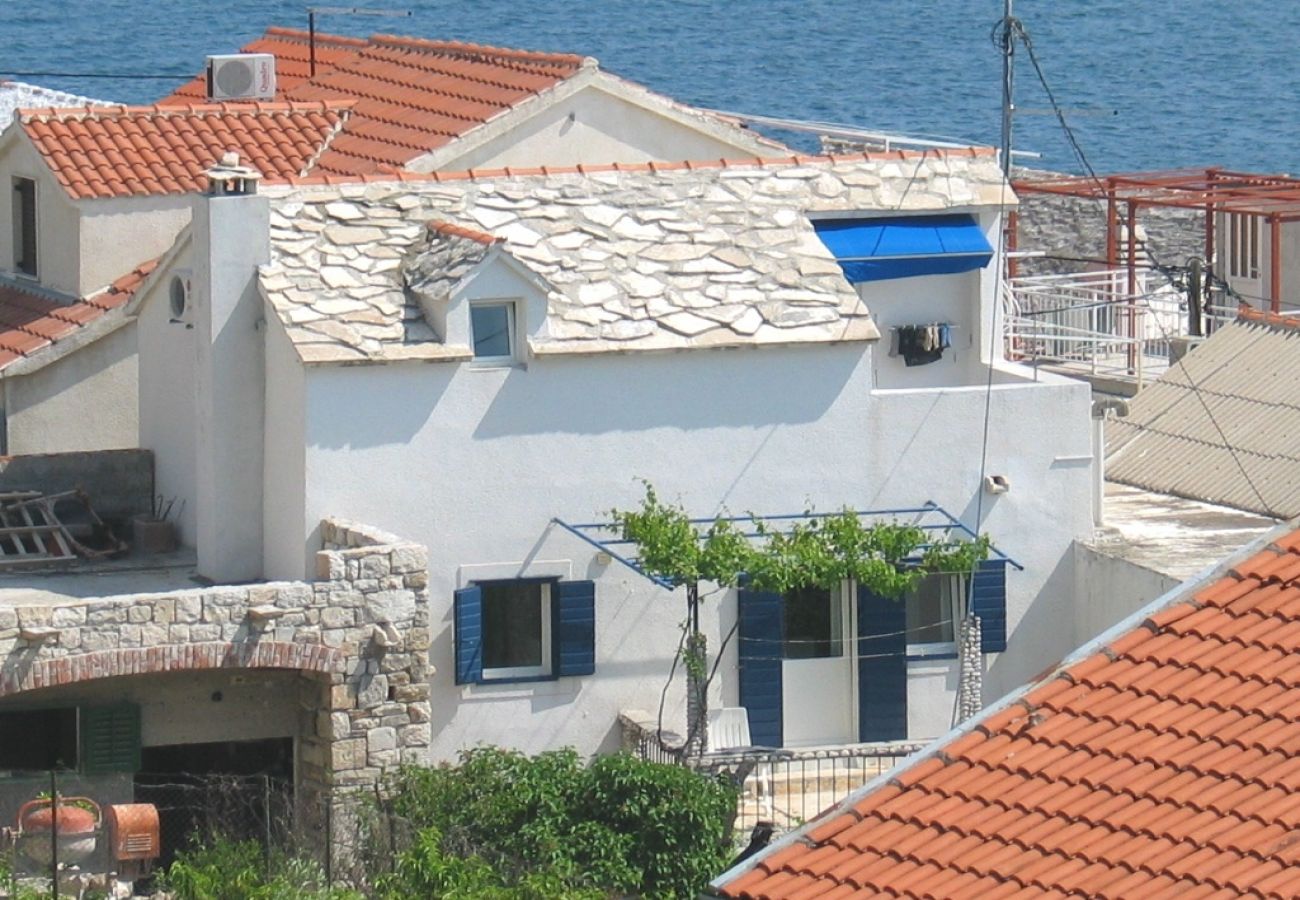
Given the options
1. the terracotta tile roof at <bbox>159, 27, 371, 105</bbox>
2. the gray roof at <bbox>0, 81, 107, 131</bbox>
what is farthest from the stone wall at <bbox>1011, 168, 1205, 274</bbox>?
the terracotta tile roof at <bbox>159, 27, 371, 105</bbox>

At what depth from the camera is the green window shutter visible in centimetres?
3036

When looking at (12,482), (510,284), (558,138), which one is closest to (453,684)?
(510,284)

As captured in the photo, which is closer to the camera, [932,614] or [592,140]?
[932,614]

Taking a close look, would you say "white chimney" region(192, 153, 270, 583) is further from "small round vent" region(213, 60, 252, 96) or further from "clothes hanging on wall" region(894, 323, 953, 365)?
"small round vent" region(213, 60, 252, 96)

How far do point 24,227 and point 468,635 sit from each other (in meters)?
12.5

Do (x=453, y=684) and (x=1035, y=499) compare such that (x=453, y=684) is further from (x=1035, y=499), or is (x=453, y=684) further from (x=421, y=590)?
(x=1035, y=499)

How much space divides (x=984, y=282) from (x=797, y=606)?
182 inches

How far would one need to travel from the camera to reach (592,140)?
38.9 metres

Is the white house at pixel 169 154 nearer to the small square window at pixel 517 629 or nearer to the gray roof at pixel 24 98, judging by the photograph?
the small square window at pixel 517 629

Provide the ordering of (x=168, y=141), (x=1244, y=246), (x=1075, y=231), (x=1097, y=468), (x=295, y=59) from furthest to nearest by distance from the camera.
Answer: (x=1075, y=231) < (x=1244, y=246) < (x=295, y=59) < (x=168, y=141) < (x=1097, y=468)

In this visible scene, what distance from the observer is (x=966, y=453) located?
108 feet

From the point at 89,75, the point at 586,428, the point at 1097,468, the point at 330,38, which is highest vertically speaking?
the point at 89,75

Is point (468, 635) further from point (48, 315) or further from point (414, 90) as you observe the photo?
point (414, 90)

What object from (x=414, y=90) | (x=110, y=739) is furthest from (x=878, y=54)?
(x=110, y=739)
